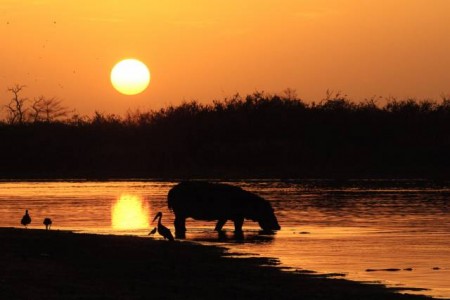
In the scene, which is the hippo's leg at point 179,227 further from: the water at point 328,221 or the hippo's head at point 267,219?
the hippo's head at point 267,219

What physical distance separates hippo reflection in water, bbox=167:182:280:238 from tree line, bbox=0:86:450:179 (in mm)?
33334

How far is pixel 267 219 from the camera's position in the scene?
2794cm

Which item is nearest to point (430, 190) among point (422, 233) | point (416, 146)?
point (422, 233)

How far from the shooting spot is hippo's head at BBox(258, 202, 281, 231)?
91.3 feet

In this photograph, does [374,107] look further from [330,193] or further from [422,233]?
[422,233]

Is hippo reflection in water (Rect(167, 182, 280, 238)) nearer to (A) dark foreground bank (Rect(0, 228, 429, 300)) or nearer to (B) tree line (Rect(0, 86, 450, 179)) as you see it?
(A) dark foreground bank (Rect(0, 228, 429, 300))

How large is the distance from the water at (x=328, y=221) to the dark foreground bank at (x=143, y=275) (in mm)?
1042

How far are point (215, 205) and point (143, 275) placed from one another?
31.3 ft

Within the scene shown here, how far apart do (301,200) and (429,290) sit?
76.2ft

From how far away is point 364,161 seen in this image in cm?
6781

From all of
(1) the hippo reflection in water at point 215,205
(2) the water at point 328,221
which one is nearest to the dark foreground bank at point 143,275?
(2) the water at point 328,221

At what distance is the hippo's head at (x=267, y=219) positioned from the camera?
2783cm

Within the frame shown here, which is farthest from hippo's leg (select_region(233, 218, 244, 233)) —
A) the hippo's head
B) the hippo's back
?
the hippo's head

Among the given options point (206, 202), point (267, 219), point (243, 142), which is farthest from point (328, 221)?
point (243, 142)
